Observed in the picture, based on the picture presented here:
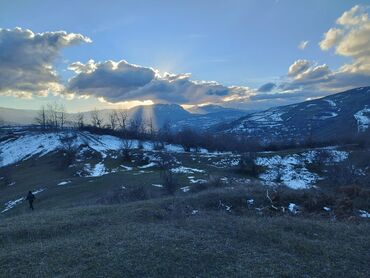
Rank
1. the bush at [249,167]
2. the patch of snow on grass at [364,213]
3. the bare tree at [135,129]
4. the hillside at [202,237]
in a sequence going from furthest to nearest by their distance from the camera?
1. the bare tree at [135,129]
2. the bush at [249,167]
3. the patch of snow on grass at [364,213]
4. the hillside at [202,237]

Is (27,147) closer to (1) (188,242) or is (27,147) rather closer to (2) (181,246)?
(1) (188,242)

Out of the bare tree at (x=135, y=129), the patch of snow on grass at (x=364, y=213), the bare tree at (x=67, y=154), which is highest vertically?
the bare tree at (x=135, y=129)

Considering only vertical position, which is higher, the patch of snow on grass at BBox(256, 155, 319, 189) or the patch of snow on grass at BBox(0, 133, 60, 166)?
the patch of snow on grass at BBox(0, 133, 60, 166)

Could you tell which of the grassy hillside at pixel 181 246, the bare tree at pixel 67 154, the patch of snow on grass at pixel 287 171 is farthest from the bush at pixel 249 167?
the grassy hillside at pixel 181 246

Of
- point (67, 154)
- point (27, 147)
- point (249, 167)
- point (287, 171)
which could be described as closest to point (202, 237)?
point (249, 167)

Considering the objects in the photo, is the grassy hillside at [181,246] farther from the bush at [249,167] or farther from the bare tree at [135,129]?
the bare tree at [135,129]

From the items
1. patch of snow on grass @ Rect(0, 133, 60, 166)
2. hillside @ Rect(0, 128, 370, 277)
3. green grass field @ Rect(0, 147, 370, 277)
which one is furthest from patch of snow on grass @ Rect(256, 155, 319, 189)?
patch of snow on grass @ Rect(0, 133, 60, 166)

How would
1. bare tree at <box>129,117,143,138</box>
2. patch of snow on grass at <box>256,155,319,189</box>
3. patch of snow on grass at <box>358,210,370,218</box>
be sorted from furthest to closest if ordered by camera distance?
bare tree at <box>129,117,143,138</box>, patch of snow on grass at <box>256,155,319,189</box>, patch of snow on grass at <box>358,210,370,218</box>

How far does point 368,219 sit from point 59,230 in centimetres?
1856

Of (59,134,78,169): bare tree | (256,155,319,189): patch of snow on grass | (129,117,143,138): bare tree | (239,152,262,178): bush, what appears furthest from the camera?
(129,117,143,138): bare tree

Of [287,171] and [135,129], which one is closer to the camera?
[287,171]

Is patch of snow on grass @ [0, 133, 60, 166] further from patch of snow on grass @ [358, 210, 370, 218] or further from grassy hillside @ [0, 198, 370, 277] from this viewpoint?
patch of snow on grass @ [358, 210, 370, 218]

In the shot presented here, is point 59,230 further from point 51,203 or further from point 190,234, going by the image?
point 51,203

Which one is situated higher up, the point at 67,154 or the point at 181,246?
the point at 181,246
